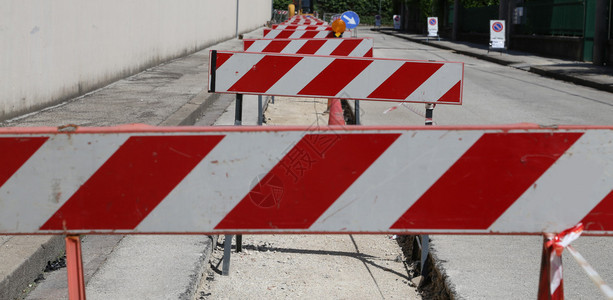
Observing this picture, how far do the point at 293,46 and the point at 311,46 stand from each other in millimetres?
227

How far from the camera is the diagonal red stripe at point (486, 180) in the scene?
8.85 feet

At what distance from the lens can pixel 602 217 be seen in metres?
2.72

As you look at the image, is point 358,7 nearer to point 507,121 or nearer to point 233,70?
point 507,121

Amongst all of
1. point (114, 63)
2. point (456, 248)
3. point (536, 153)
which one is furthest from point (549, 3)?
point (536, 153)

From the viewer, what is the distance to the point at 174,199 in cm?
275

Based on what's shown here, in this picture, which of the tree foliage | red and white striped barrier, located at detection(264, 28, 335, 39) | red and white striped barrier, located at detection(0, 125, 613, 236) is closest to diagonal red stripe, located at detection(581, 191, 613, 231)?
red and white striped barrier, located at detection(0, 125, 613, 236)

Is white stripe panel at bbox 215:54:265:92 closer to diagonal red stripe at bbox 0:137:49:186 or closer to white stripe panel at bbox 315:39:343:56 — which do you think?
diagonal red stripe at bbox 0:137:49:186

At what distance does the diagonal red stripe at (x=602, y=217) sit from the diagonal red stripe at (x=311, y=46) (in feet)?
23.2

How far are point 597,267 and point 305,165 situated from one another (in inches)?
114

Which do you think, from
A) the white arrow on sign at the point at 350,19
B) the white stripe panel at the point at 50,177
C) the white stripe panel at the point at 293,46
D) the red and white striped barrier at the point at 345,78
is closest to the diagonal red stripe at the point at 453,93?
the red and white striped barrier at the point at 345,78

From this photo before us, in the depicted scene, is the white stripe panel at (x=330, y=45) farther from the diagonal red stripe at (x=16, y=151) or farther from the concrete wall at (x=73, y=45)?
the diagonal red stripe at (x=16, y=151)

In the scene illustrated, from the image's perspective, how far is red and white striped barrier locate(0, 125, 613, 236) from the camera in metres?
2.70

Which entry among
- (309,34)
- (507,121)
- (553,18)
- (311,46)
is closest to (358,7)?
(553,18)

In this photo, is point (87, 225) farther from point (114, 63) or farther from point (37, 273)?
point (114, 63)
